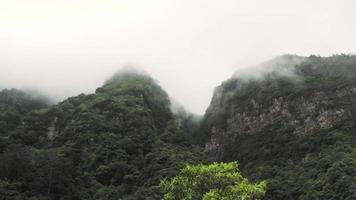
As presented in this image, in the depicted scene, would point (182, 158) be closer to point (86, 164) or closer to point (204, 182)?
point (86, 164)

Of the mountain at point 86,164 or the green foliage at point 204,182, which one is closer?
the green foliage at point 204,182

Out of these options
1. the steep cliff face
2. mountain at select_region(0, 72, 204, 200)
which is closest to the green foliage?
mountain at select_region(0, 72, 204, 200)

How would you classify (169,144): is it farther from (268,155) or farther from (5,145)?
(5,145)

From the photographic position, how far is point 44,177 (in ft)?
396

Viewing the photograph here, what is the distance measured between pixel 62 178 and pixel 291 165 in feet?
235

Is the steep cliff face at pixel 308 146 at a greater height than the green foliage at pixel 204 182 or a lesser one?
greater

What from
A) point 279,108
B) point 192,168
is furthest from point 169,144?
point 192,168

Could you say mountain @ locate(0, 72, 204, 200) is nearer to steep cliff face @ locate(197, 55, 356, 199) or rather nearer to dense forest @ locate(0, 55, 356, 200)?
dense forest @ locate(0, 55, 356, 200)

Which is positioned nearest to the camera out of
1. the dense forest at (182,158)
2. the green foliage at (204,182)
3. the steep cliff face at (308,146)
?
the green foliage at (204,182)

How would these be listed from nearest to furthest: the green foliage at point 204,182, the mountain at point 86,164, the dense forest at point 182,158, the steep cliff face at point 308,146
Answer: the green foliage at point 204,182
the mountain at point 86,164
the dense forest at point 182,158
the steep cliff face at point 308,146

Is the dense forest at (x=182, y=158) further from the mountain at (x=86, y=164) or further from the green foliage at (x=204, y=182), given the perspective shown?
the green foliage at (x=204, y=182)

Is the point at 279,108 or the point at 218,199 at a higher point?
the point at 279,108

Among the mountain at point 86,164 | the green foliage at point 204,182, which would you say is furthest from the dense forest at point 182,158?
the green foliage at point 204,182

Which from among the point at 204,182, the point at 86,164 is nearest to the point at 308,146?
the point at 86,164
